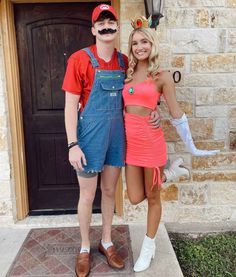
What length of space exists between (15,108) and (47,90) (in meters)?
0.37

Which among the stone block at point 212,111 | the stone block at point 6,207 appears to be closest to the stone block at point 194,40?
the stone block at point 212,111

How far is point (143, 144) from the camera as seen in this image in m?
2.36

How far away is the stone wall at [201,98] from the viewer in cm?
306

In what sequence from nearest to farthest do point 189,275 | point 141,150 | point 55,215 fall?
1. point 141,150
2. point 189,275
3. point 55,215

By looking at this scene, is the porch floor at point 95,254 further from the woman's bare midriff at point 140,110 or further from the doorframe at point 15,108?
the woman's bare midriff at point 140,110

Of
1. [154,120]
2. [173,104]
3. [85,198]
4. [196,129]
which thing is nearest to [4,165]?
[85,198]

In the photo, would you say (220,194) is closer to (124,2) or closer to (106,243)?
(106,243)

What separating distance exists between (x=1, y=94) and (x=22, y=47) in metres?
0.52

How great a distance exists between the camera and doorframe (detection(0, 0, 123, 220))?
9.96 ft

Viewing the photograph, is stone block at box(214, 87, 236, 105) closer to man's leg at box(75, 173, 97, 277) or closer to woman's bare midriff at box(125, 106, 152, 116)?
woman's bare midriff at box(125, 106, 152, 116)

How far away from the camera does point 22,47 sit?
10.6 feet

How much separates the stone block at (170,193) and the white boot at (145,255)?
32.7 inches

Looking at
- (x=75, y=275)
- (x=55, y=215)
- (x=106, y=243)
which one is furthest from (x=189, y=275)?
(x=55, y=215)

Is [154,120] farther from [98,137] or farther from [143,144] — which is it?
[98,137]
